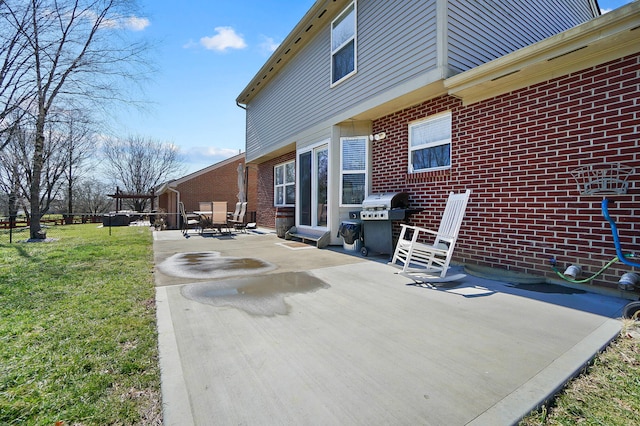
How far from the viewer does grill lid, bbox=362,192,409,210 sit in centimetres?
593

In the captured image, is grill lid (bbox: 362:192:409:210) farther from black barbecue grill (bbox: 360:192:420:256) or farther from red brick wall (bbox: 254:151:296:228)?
red brick wall (bbox: 254:151:296:228)

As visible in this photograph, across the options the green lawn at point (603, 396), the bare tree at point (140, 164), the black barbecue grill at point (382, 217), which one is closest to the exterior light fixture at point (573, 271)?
the green lawn at point (603, 396)

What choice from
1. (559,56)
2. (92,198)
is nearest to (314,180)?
(559,56)

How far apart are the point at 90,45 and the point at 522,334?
13.3 meters

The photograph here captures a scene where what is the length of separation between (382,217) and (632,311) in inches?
140

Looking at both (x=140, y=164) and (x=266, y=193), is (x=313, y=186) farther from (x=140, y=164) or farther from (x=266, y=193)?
(x=140, y=164)

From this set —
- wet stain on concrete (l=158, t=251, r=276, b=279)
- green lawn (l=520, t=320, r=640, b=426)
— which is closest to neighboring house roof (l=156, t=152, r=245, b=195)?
wet stain on concrete (l=158, t=251, r=276, b=279)

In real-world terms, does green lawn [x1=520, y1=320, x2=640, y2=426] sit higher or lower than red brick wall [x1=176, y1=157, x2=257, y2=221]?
lower

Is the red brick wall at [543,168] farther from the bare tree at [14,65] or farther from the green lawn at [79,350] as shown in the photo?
the bare tree at [14,65]

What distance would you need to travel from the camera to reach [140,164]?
38.3 m

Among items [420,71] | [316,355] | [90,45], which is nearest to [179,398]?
[316,355]

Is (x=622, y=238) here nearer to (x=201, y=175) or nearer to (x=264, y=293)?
(x=264, y=293)

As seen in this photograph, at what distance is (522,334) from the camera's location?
2.66 metres

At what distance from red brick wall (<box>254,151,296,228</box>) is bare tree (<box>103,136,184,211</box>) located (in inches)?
1152
